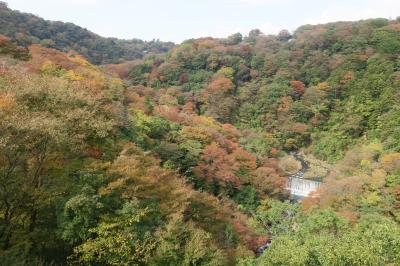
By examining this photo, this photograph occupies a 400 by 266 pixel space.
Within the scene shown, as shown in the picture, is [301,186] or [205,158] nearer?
[205,158]

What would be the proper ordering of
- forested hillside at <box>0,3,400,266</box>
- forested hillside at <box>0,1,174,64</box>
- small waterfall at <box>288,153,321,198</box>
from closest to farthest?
forested hillside at <box>0,3,400,266</box>
small waterfall at <box>288,153,321,198</box>
forested hillside at <box>0,1,174,64</box>

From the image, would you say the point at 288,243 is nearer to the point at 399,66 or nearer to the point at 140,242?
the point at 140,242

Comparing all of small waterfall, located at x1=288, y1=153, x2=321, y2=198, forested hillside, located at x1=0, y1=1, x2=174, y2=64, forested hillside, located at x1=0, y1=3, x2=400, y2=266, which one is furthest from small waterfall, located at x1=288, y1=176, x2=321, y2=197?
forested hillside, located at x1=0, y1=1, x2=174, y2=64

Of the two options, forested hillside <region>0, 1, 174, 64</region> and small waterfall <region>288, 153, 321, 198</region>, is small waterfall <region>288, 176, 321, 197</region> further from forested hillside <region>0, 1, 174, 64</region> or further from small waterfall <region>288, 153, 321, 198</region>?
forested hillside <region>0, 1, 174, 64</region>

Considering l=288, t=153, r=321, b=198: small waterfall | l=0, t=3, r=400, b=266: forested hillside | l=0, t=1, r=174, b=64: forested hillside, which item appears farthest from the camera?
l=0, t=1, r=174, b=64: forested hillside

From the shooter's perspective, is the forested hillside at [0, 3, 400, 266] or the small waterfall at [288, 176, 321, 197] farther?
the small waterfall at [288, 176, 321, 197]

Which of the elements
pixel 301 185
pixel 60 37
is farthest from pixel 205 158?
pixel 60 37

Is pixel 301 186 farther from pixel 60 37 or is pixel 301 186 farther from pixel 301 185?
pixel 60 37
